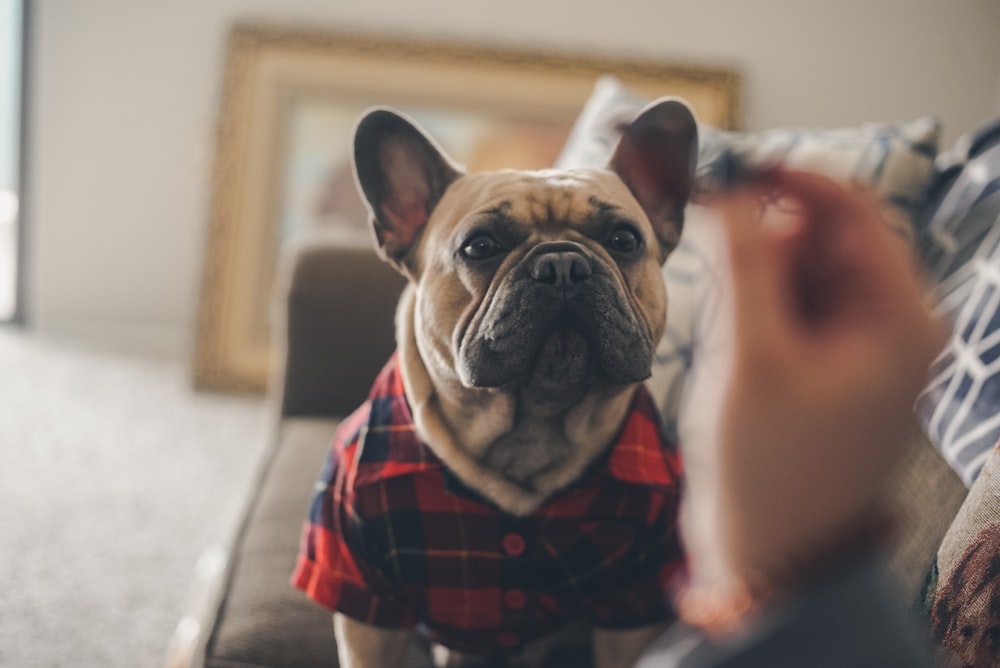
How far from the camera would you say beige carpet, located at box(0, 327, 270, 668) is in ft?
4.99

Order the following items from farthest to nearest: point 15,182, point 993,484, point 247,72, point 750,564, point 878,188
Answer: point 15,182 → point 247,72 → point 878,188 → point 993,484 → point 750,564

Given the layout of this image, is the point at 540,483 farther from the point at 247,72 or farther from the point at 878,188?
the point at 247,72

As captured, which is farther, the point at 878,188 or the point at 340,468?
the point at 878,188

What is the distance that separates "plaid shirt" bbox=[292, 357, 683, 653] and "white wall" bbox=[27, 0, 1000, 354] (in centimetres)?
206

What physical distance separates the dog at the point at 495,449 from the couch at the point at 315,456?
9cm

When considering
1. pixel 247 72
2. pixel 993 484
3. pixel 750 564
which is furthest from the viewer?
pixel 247 72

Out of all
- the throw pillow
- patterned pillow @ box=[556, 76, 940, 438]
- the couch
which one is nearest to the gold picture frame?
the couch

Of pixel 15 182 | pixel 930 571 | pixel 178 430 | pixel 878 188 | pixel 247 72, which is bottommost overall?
pixel 178 430

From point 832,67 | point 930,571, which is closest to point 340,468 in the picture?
point 930,571

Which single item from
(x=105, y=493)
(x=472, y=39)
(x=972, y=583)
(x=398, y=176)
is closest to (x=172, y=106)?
(x=472, y=39)

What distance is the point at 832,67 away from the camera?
9.21ft

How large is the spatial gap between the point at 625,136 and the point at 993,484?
1.47 feet

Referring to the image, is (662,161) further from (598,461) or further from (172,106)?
(172,106)

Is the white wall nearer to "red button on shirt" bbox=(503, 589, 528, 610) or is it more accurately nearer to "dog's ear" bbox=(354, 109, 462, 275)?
"dog's ear" bbox=(354, 109, 462, 275)
